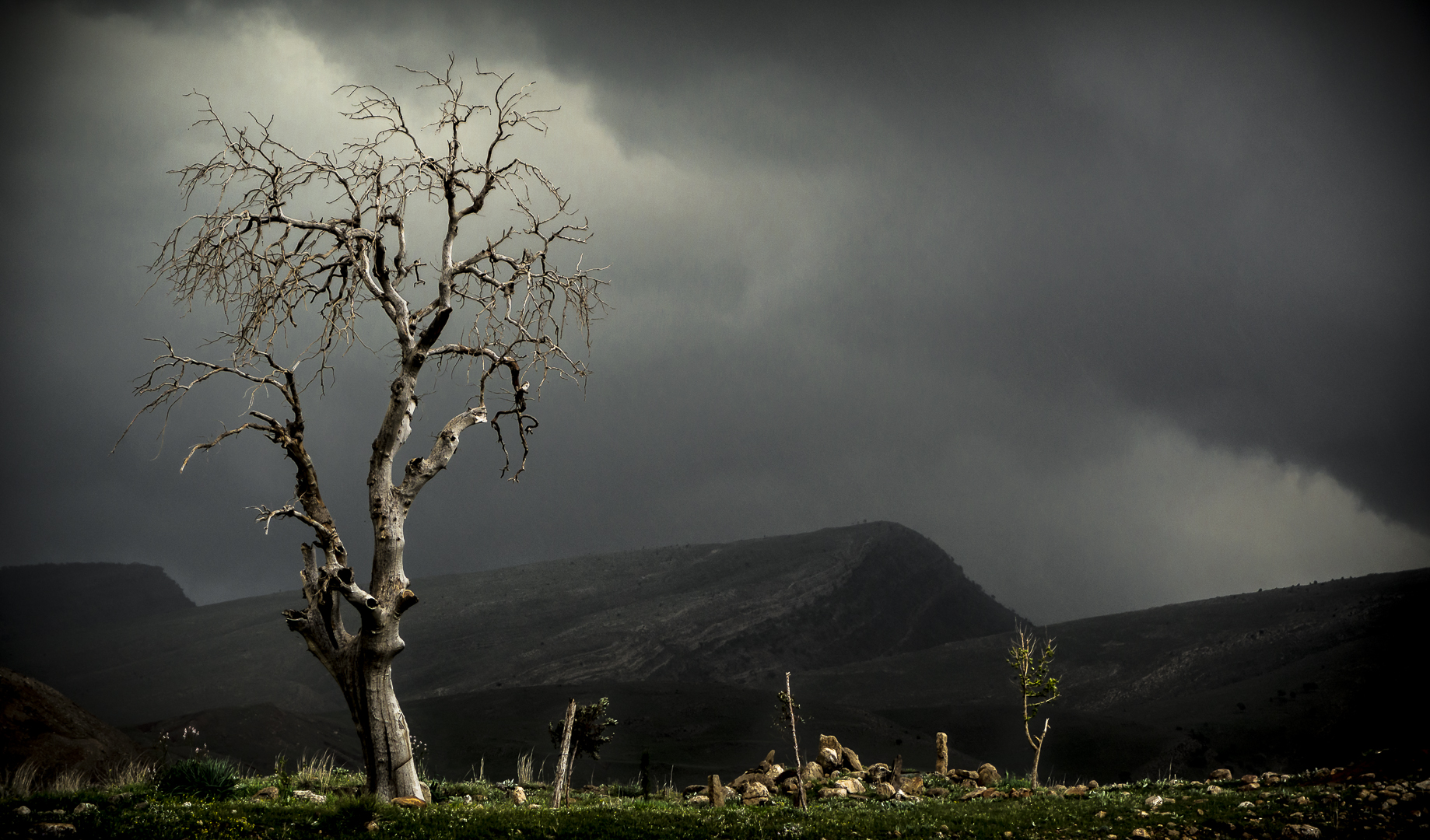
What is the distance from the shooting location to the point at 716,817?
1241cm

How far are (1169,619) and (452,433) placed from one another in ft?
312

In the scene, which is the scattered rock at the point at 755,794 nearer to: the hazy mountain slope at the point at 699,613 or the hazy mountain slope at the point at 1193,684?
the hazy mountain slope at the point at 1193,684

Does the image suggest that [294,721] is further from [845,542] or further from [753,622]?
[845,542]

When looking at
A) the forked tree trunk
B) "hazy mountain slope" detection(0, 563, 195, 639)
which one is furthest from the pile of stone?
"hazy mountain slope" detection(0, 563, 195, 639)

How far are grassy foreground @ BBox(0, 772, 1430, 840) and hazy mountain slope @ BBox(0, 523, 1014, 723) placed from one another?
7145cm

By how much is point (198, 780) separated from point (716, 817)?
303 inches

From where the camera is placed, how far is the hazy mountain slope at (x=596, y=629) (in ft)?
284

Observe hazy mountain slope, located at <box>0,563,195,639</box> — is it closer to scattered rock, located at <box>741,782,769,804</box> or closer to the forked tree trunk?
scattered rock, located at <box>741,782,769,804</box>

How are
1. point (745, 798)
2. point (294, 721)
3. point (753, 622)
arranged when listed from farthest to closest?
point (753, 622) < point (294, 721) < point (745, 798)

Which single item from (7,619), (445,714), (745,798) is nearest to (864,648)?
(445,714)

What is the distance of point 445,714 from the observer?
66.4m

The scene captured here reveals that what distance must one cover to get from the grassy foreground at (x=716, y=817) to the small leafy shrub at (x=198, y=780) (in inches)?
10.8

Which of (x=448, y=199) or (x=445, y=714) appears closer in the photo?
(x=448, y=199)

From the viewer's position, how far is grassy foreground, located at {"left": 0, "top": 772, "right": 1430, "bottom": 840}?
9.65m
